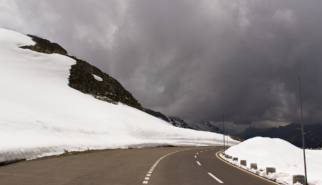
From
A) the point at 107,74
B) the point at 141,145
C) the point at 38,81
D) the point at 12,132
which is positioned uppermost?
the point at 107,74

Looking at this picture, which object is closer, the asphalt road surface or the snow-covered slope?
the asphalt road surface

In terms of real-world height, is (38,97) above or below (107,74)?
below

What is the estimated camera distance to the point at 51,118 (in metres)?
30.5

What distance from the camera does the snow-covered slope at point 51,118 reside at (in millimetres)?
19792

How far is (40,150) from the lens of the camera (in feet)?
54.4

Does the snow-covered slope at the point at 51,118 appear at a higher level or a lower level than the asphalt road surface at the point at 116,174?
higher

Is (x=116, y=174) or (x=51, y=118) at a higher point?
(x=51, y=118)

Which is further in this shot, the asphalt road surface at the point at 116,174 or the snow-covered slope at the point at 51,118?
the snow-covered slope at the point at 51,118

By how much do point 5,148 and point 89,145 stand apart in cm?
1237

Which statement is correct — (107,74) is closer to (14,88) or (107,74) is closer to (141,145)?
(14,88)

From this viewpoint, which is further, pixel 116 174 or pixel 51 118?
pixel 51 118

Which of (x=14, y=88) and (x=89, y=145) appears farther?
Answer: (x=14, y=88)

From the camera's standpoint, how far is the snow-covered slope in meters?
19.8

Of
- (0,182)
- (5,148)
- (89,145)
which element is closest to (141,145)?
(89,145)
